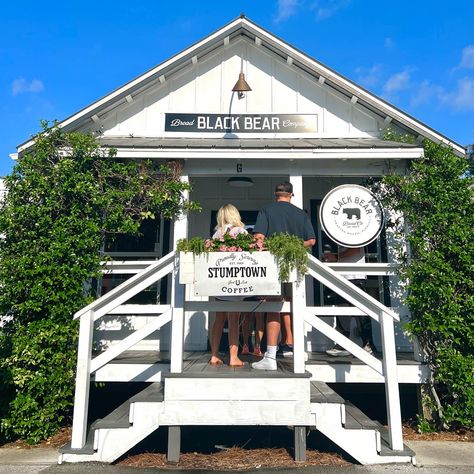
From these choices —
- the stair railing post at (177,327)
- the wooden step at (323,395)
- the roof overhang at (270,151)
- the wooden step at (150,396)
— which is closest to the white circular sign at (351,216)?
the roof overhang at (270,151)

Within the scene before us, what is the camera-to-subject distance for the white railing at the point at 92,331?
353cm

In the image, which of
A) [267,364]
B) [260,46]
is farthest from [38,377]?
[260,46]

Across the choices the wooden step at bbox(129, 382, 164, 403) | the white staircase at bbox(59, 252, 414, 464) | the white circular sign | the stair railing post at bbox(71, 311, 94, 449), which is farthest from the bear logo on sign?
the stair railing post at bbox(71, 311, 94, 449)

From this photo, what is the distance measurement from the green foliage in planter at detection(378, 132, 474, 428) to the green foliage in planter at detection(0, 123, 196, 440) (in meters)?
2.92

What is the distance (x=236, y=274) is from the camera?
3.57 m

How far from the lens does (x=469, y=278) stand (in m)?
4.62

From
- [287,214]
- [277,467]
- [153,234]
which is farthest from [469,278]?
[153,234]

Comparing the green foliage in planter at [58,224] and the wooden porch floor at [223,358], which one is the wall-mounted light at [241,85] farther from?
the wooden porch floor at [223,358]

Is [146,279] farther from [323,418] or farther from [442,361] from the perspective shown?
[442,361]

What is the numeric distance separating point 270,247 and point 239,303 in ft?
1.95

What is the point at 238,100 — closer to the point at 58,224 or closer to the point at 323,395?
the point at 58,224

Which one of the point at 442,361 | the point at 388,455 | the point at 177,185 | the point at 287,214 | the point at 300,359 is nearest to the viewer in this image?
the point at 388,455

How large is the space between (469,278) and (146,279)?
11.9 feet

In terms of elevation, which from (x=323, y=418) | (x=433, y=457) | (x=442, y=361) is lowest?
(x=433, y=457)
